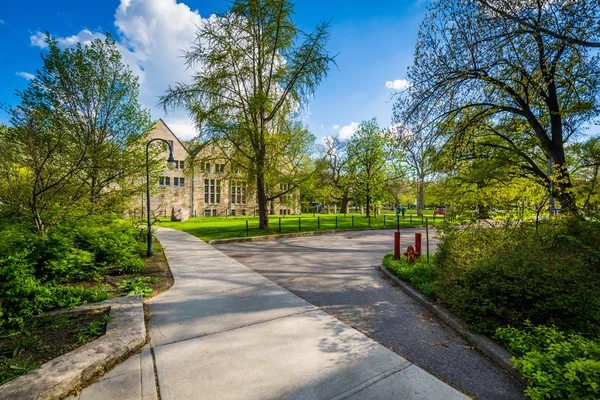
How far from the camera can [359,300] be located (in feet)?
18.4

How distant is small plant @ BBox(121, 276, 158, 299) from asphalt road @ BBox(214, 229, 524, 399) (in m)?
2.97

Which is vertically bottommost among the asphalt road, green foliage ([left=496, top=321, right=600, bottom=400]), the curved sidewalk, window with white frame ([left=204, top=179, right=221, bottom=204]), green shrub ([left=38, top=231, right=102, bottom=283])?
the asphalt road

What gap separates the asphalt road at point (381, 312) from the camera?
9.97ft

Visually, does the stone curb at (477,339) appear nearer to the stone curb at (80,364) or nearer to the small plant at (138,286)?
the stone curb at (80,364)

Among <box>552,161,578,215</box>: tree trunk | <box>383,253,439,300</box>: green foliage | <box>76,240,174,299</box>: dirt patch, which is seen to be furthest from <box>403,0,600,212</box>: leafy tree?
<box>76,240,174,299</box>: dirt patch

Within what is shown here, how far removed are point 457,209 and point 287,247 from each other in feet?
24.9

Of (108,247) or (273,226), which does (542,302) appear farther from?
(273,226)

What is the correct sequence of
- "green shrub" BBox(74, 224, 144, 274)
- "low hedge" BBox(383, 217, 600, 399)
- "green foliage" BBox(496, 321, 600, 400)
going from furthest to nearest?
"green shrub" BBox(74, 224, 144, 274), "low hedge" BBox(383, 217, 600, 399), "green foliage" BBox(496, 321, 600, 400)

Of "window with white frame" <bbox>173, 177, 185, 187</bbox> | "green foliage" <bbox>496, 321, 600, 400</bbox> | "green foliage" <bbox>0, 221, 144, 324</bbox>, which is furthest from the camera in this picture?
"window with white frame" <bbox>173, 177, 185, 187</bbox>

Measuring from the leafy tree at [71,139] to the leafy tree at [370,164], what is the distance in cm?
2570

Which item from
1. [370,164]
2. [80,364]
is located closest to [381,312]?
[80,364]

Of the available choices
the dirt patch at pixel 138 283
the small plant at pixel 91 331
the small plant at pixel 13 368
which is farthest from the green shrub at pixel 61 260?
the small plant at pixel 13 368

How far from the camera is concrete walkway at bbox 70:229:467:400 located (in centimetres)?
277

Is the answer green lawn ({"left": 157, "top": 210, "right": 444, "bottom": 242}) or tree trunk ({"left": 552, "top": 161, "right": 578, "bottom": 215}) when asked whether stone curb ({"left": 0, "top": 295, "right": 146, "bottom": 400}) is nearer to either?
green lawn ({"left": 157, "top": 210, "right": 444, "bottom": 242})
